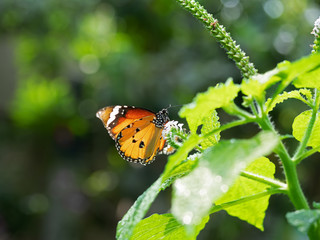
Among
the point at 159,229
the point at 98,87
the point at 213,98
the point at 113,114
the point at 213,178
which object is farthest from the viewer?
the point at 98,87

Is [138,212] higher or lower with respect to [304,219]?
higher

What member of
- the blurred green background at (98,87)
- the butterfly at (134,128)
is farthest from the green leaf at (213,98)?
the blurred green background at (98,87)

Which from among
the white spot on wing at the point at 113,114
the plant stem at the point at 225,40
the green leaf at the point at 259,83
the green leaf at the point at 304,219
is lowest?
the green leaf at the point at 304,219

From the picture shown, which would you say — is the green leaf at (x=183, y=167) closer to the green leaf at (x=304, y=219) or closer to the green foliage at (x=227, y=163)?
the green foliage at (x=227, y=163)

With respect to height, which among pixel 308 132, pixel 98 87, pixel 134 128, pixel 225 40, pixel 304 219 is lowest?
pixel 304 219

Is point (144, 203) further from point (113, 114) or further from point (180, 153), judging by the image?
point (113, 114)

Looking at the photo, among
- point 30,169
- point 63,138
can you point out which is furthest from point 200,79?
point 30,169

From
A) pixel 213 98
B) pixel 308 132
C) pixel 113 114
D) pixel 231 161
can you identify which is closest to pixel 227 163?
pixel 231 161

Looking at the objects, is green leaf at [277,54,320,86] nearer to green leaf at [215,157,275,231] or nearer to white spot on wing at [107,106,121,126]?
green leaf at [215,157,275,231]
